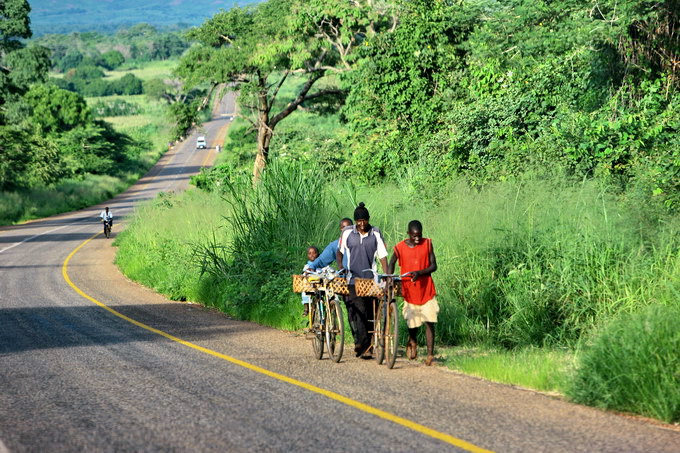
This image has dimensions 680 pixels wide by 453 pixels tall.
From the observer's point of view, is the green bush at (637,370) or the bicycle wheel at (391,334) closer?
the green bush at (637,370)

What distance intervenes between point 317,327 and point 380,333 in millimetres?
1198

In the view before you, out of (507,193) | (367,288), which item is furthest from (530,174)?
(367,288)

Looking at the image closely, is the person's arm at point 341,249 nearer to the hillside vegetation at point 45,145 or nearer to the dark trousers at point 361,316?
the dark trousers at point 361,316

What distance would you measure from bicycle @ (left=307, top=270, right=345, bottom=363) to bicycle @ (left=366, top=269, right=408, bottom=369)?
0.56m

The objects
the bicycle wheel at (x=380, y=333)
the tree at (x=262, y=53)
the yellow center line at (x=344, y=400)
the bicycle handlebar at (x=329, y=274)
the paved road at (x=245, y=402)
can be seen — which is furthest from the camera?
the tree at (x=262, y=53)

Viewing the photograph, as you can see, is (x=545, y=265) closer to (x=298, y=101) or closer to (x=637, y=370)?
(x=637, y=370)

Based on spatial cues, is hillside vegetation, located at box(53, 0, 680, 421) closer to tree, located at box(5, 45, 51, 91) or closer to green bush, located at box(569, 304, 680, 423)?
green bush, located at box(569, 304, 680, 423)

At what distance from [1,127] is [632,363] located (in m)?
56.0

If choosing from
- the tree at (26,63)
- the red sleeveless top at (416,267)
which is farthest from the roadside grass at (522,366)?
the tree at (26,63)

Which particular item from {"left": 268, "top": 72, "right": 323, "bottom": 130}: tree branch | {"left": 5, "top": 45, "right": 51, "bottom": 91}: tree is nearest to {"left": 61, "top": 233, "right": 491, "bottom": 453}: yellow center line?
{"left": 268, "top": 72, "right": 323, "bottom": 130}: tree branch

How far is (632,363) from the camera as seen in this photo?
8.54 metres

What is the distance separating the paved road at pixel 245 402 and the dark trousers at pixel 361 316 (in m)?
0.32

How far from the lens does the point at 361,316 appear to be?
11.5 m

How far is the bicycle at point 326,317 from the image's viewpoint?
1159 cm
